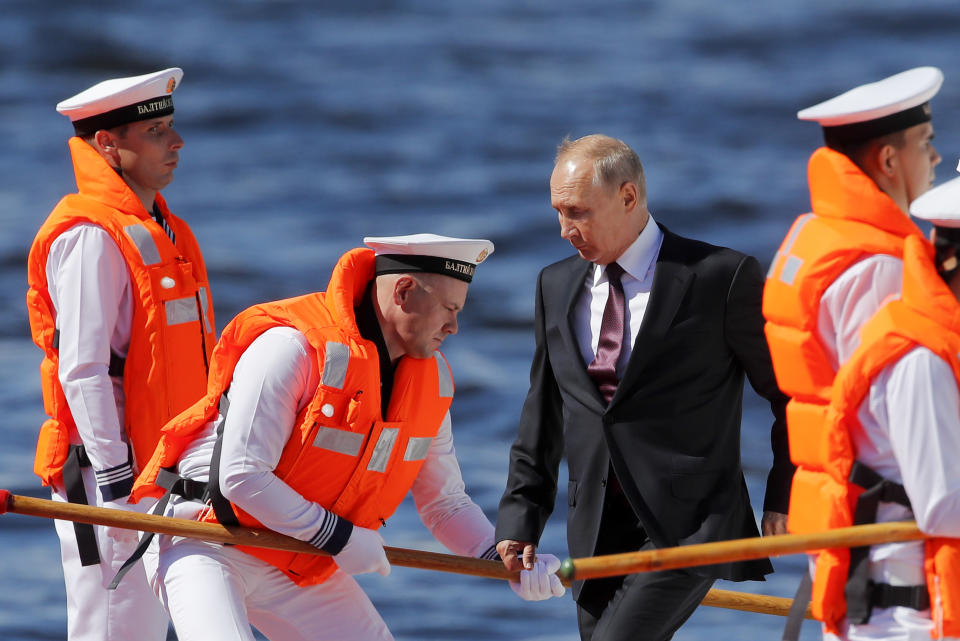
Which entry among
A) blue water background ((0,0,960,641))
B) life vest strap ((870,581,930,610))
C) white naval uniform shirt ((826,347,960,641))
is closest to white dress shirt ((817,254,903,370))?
white naval uniform shirt ((826,347,960,641))

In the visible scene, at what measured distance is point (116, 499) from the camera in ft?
16.8

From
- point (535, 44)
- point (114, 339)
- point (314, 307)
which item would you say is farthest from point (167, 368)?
point (535, 44)

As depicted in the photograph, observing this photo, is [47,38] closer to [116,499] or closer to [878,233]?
[116,499]

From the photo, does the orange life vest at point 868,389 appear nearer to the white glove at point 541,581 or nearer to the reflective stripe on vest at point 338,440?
the white glove at point 541,581

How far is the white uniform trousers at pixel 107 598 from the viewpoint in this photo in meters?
5.17

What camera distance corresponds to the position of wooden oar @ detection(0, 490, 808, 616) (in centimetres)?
434

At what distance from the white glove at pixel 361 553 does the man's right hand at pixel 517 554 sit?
37 cm

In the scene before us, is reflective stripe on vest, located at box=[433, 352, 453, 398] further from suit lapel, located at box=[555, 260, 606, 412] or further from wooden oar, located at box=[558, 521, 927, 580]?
wooden oar, located at box=[558, 521, 927, 580]

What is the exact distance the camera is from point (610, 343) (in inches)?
177

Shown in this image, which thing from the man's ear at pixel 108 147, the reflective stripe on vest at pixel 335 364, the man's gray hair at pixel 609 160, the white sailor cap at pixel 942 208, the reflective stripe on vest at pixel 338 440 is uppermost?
the man's ear at pixel 108 147

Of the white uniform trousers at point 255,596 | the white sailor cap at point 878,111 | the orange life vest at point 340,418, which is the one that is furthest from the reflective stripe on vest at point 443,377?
the white sailor cap at point 878,111

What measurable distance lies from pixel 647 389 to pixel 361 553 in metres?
0.87

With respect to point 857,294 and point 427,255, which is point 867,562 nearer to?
point 857,294

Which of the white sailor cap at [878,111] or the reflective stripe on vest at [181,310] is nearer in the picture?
the white sailor cap at [878,111]
